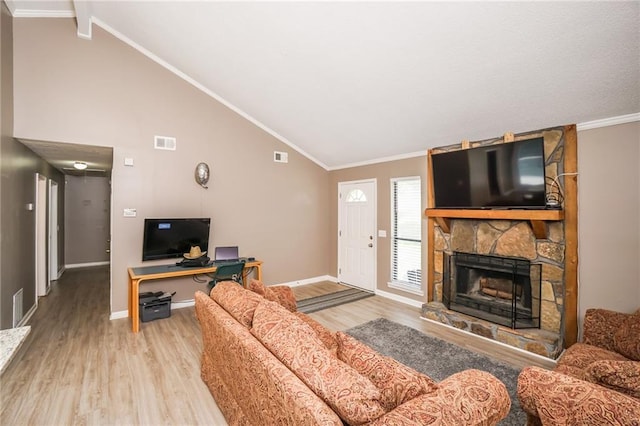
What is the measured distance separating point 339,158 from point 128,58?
11.8 feet

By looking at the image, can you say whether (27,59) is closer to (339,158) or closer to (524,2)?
(339,158)

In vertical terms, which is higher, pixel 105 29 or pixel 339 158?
pixel 105 29

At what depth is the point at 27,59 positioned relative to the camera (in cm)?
354

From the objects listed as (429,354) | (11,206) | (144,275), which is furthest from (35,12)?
(429,354)

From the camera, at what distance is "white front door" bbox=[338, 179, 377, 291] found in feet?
17.6

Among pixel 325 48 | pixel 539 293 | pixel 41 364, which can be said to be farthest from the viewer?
pixel 539 293

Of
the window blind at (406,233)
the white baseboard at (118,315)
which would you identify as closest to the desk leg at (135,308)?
the white baseboard at (118,315)

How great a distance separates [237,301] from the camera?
213cm

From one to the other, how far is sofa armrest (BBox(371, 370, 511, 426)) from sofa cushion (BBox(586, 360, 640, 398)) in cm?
57

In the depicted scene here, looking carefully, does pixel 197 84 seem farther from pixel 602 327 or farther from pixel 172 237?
pixel 602 327

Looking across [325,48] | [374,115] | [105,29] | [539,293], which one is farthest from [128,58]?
[539,293]

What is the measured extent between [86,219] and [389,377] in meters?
9.25

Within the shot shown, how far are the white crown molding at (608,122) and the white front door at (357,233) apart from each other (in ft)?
9.46

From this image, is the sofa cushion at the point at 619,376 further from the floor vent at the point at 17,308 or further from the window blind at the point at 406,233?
the floor vent at the point at 17,308
